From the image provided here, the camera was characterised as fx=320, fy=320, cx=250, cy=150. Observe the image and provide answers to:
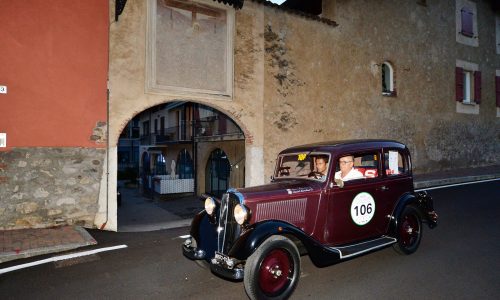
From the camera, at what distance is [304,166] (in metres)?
4.71

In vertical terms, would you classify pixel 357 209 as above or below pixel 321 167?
below

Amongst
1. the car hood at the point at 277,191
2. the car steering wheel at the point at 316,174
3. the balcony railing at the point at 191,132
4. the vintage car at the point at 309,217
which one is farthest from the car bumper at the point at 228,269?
the balcony railing at the point at 191,132

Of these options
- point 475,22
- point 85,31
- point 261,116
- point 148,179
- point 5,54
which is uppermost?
point 475,22

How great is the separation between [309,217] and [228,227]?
1076 millimetres

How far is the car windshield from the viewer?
4426mm

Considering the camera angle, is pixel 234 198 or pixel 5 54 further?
pixel 5 54

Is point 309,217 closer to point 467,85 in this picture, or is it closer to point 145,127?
point 467,85

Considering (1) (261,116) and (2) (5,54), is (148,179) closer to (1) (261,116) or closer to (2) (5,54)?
(1) (261,116)

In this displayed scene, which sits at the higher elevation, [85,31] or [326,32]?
[326,32]

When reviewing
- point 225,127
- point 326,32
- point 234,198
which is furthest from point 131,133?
point 234,198

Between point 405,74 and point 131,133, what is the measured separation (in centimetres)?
3320

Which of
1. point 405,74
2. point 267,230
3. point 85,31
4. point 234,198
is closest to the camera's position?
point 267,230

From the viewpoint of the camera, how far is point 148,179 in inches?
821

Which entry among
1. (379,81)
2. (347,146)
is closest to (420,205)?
(347,146)
